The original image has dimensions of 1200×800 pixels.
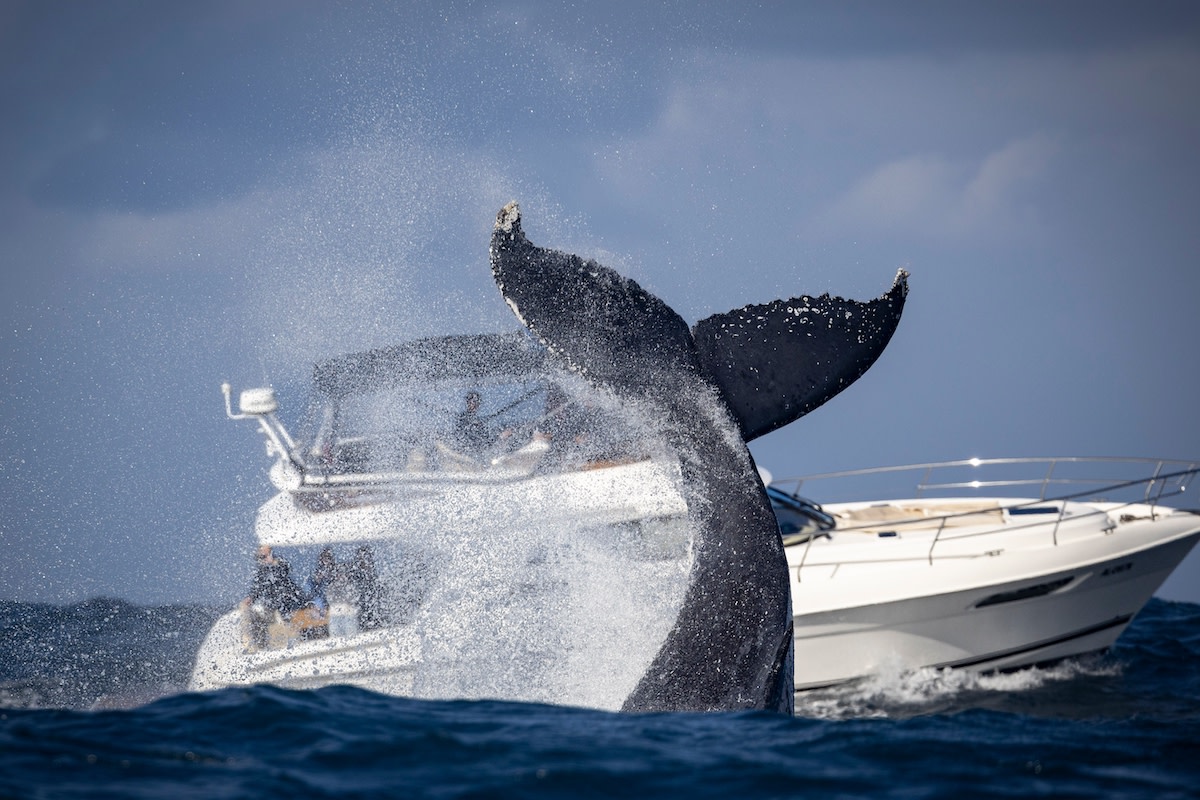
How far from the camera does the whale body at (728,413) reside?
674 cm

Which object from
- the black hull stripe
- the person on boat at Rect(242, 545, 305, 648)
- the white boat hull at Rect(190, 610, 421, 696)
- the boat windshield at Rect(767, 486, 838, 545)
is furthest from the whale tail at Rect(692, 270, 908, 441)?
the boat windshield at Rect(767, 486, 838, 545)

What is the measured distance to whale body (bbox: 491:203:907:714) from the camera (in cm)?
674

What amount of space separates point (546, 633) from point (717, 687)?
15.0 ft

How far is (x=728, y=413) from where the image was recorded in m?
6.96

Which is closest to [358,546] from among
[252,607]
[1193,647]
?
[252,607]

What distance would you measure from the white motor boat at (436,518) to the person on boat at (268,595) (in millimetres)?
18

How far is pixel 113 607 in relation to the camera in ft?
104

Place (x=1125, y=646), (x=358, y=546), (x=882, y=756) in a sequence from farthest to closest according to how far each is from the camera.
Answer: (x=1125, y=646)
(x=358, y=546)
(x=882, y=756)

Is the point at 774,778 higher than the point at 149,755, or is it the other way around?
the point at 149,755

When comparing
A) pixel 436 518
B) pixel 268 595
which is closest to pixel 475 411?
pixel 436 518

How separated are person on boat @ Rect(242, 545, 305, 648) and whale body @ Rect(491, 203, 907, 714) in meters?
7.95

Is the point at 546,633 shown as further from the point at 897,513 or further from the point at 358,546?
the point at 897,513

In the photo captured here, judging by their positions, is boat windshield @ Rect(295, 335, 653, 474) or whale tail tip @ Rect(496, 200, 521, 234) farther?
boat windshield @ Rect(295, 335, 653, 474)

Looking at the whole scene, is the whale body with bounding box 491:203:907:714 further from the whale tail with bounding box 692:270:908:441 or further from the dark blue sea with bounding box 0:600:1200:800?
the dark blue sea with bounding box 0:600:1200:800
